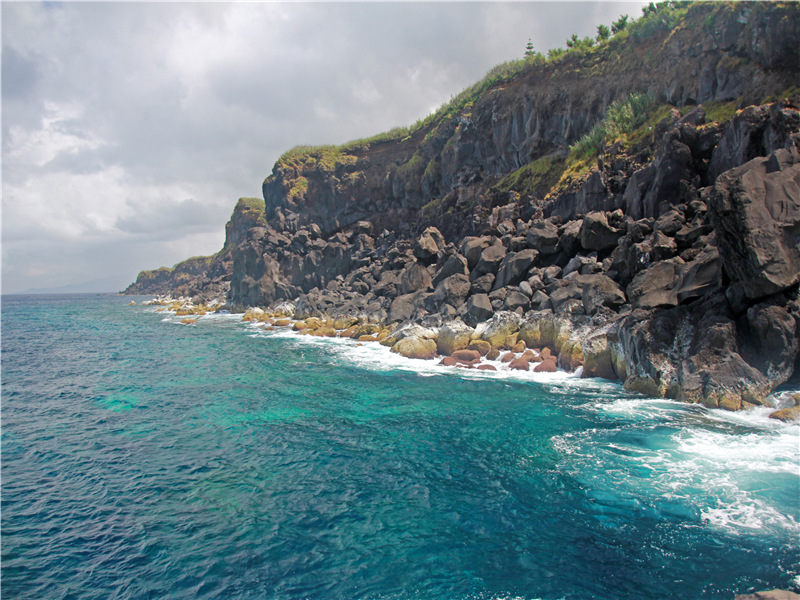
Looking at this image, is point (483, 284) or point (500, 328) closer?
point (500, 328)

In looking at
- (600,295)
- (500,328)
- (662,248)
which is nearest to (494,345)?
(500,328)

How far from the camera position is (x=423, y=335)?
35594 mm

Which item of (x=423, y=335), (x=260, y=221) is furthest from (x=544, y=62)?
(x=260, y=221)

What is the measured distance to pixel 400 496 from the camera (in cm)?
1285

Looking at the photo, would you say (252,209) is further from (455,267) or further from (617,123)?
(617,123)

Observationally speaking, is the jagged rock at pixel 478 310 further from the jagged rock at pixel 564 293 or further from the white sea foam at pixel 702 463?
the white sea foam at pixel 702 463

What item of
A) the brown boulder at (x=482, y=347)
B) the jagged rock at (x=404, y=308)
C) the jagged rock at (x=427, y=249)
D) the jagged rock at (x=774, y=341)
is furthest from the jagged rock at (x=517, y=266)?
the jagged rock at (x=774, y=341)

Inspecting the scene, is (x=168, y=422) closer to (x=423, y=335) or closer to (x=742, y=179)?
(x=423, y=335)

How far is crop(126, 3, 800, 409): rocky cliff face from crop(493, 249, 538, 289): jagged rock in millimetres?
347

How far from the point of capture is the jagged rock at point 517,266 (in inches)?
Answer: 1517

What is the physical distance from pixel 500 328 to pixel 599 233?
11.9 meters

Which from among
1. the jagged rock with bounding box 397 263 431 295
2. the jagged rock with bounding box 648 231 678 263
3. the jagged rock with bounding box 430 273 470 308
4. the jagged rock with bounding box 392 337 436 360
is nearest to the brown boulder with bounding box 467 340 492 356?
the jagged rock with bounding box 392 337 436 360

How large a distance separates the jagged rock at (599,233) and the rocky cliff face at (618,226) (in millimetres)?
113

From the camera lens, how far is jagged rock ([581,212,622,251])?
114ft
